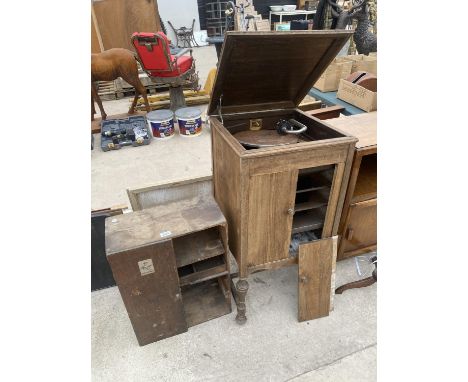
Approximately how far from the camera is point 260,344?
158 centimetres

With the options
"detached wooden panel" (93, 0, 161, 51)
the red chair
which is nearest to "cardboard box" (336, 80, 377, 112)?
the red chair

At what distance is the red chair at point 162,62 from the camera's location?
3.57 m

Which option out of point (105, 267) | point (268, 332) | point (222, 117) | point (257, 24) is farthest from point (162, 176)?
point (257, 24)

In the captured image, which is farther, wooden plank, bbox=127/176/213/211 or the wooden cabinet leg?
wooden plank, bbox=127/176/213/211

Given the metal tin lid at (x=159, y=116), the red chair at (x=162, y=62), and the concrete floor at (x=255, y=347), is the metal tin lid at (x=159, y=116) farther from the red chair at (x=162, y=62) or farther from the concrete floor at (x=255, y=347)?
the concrete floor at (x=255, y=347)

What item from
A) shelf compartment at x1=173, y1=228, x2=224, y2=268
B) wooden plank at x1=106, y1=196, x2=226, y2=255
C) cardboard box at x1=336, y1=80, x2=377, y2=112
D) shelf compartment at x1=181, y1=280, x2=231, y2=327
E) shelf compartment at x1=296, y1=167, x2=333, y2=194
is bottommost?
shelf compartment at x1=181, y1=280, x2=231, y2=327

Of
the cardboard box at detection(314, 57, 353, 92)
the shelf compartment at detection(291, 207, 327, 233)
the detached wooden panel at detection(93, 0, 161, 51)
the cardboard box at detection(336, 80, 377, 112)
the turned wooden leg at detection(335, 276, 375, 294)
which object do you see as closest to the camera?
the shelf compartment at detection(291, 207, 327, 233)

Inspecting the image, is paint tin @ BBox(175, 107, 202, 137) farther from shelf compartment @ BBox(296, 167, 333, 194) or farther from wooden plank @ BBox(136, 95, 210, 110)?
shelf compartment @ BBox(296, 167, 333, 194)

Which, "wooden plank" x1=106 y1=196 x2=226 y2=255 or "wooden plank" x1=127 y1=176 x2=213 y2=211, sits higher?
"wooden plank" x1=106 y1=196 x2=226 y2=255

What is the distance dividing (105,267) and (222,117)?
4.06 ft

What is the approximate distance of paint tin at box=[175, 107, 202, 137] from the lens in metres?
3.77

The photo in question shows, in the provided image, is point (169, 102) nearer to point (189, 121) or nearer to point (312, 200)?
point (189, 121)

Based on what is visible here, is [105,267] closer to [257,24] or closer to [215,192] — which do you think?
[215,192]

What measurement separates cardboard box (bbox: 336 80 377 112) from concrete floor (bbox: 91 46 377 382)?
1.50m
